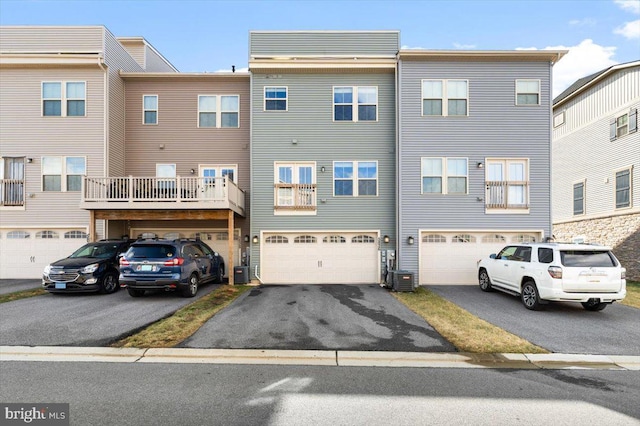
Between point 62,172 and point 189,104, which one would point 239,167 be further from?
point 62,172

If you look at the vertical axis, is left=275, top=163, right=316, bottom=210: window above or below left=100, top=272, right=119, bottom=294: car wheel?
above

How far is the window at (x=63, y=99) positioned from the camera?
1420cm

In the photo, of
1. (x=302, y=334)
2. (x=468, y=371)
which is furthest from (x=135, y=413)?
(x=468, y=371)

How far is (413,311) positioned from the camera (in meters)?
9.10

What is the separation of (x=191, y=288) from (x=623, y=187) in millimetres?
19565

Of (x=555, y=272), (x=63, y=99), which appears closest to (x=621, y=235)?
(x=555, y=272)

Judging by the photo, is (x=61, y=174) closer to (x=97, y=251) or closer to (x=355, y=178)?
(x=97, y=251)

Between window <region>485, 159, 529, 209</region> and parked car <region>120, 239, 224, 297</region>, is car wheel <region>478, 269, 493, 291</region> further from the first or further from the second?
parked car <region>120, 239, 224, 297</region>

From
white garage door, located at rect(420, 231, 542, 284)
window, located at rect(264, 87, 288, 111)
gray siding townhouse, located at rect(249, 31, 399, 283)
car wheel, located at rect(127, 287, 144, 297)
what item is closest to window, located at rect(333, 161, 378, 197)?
gray siding townhouse, located at rect(249, 31, 399, 283)

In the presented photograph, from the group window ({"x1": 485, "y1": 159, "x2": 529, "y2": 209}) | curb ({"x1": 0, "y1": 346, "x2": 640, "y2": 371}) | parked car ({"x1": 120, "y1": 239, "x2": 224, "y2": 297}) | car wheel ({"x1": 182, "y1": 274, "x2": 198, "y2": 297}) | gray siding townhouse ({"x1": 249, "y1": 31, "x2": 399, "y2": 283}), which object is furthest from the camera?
→ gray siding townhouse ({"x1": 249, "y1": 31, "x2": 399, "y2": 283})

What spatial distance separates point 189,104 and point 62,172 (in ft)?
19.6

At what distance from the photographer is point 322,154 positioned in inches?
561

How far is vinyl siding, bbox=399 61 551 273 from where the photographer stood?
1359 centimetres

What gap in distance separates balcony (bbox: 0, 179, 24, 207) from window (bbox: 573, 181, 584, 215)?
27490 millimetres
